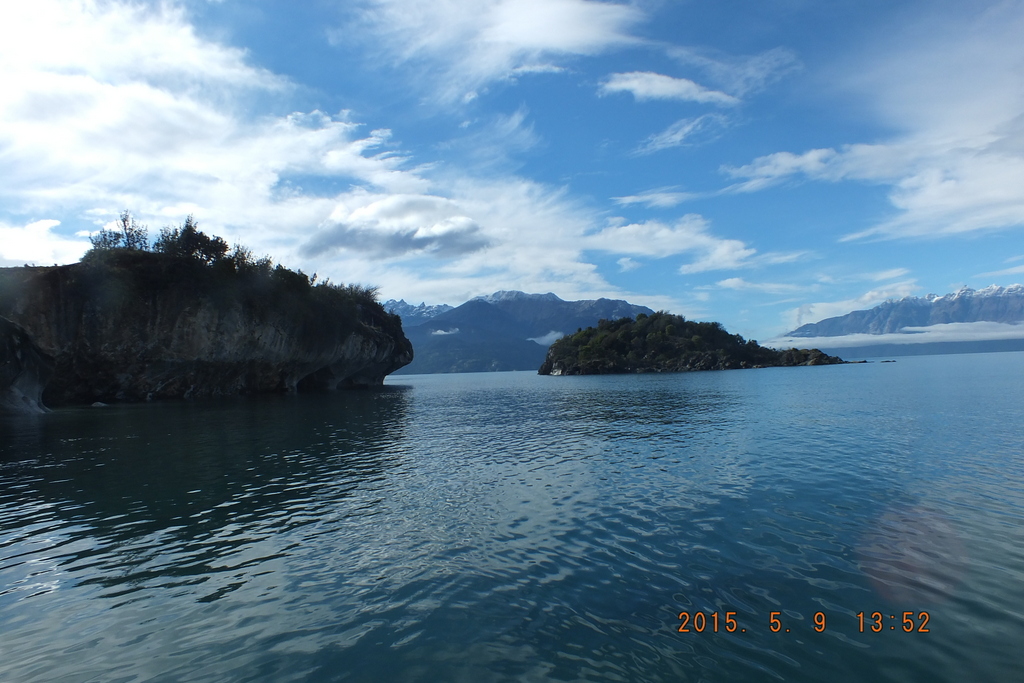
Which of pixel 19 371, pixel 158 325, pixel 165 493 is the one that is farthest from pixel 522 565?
pixel 158 325

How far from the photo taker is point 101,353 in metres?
64.0

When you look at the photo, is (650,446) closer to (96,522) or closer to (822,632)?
(822,632)

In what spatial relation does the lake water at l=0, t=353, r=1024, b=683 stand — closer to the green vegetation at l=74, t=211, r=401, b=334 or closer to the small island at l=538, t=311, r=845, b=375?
the green vegetation at l=74, t=211, r=401, b=334

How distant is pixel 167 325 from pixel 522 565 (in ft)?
245

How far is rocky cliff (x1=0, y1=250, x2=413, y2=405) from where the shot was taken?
59906mm

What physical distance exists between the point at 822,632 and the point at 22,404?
63899mm

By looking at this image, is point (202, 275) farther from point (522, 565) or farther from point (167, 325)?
point (522, 565)

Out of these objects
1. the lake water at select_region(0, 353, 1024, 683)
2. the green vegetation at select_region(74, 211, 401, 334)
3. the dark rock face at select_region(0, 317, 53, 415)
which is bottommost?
the lake water at select_region(0, 353, 1024, 683)

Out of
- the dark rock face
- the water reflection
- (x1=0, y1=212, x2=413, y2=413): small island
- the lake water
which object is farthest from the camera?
(x1=0, y1=212, x2=413, y2=413): small island

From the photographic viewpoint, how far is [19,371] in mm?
43750

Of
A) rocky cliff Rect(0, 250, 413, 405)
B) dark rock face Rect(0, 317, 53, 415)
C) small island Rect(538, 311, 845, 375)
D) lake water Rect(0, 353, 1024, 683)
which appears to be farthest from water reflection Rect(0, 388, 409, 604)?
small island Rect(538, 311, 845, 375)

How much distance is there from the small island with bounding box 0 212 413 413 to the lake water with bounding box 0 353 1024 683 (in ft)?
134

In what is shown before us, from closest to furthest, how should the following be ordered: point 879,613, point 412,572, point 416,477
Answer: point 879,613 < point 412,572 < point 416,477

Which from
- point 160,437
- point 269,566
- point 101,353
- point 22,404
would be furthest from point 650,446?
point 101,353
